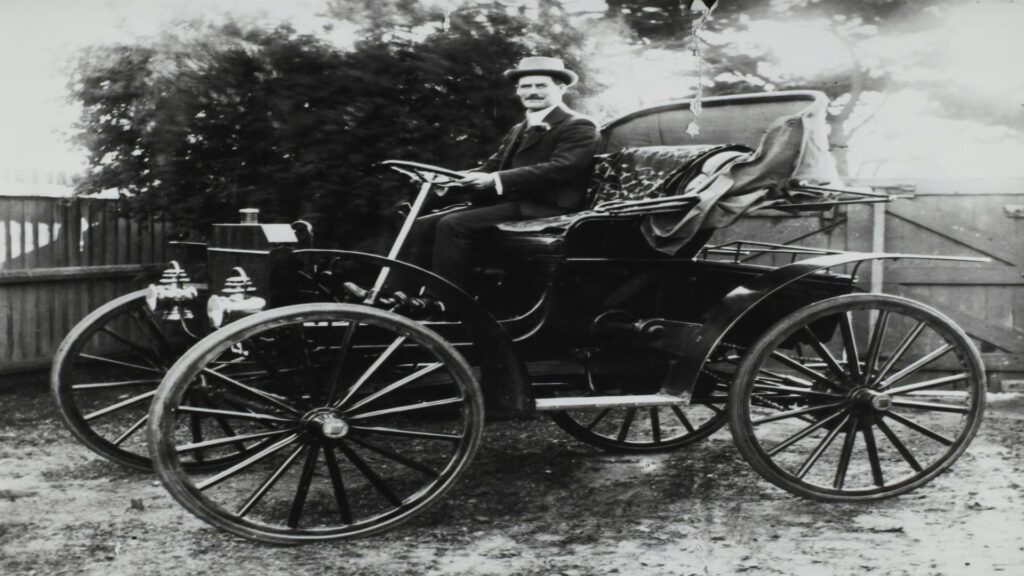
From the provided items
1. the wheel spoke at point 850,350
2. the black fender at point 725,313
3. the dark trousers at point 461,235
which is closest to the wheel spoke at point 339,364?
the dark trousers at point 461,235

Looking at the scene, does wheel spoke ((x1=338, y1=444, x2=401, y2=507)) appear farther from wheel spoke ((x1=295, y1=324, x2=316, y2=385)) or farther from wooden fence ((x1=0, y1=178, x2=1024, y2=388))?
wooden fence ((x1=0, y1=178, x2=1024, y2=388))

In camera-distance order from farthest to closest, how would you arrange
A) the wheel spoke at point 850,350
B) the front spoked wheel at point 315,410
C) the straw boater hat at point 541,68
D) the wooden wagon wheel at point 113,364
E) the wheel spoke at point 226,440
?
the straw boater hat at point 541,68, the wooden wagon wheel at point 113,364, the wheel spoke at point 850,350, the wheel spoke at point 226,440, the front spoked wheel at point 315,410

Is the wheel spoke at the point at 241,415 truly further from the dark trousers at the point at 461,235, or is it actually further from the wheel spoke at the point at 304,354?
the dark trousers at the point at 461,235

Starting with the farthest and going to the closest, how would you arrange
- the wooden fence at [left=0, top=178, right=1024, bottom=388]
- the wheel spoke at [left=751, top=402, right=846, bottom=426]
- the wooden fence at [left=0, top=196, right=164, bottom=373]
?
the wooden fence at [left=0, top=178, right=1024, bottom=388]
the wooden fence at [left=0, top=196, right=164, bottom=373]
the wheel spoke at [left=751, top=402, right=846, bottom=426]

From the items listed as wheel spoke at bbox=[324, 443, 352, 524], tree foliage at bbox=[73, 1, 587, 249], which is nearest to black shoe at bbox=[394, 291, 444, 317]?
wheel spoke at bbox=[324, 443, 352, 524]

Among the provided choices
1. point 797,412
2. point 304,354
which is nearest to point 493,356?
point 304,354

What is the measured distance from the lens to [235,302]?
319 cm

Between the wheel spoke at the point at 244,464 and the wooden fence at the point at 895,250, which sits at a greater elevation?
the wooden fence at the point at 895,250

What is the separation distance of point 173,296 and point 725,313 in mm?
2142

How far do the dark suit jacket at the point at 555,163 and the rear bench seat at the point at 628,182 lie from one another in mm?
128

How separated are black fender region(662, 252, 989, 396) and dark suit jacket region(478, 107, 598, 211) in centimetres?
84

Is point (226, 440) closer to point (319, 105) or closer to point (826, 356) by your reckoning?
point (826, 356)

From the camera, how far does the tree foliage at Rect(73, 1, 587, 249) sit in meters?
5.06

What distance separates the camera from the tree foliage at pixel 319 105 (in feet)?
16.6
